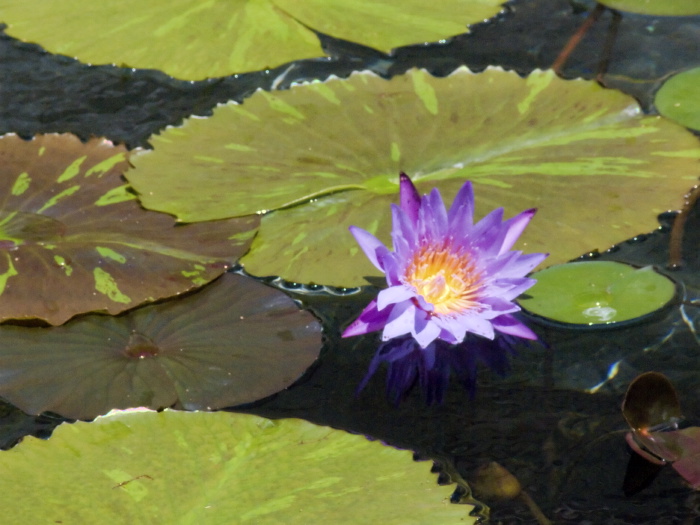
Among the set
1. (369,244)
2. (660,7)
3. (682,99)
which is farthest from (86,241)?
(660,7)

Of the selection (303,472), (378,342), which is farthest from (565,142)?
(303,472)

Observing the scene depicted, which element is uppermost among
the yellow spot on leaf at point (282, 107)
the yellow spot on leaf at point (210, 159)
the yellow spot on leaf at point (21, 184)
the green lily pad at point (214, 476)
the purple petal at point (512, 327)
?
the yellow spot on leaf at point (282, 107)

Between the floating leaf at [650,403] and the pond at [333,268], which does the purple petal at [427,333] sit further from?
the floating leaf at [650,403]

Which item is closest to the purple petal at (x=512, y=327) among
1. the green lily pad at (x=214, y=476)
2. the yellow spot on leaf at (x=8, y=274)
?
the green lily pad at (x=214, y=476)

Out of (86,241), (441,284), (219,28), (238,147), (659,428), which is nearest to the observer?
(659,428)

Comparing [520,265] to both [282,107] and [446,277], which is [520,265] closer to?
[446,277]

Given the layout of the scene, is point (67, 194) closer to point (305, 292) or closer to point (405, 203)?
point (305, 292)
